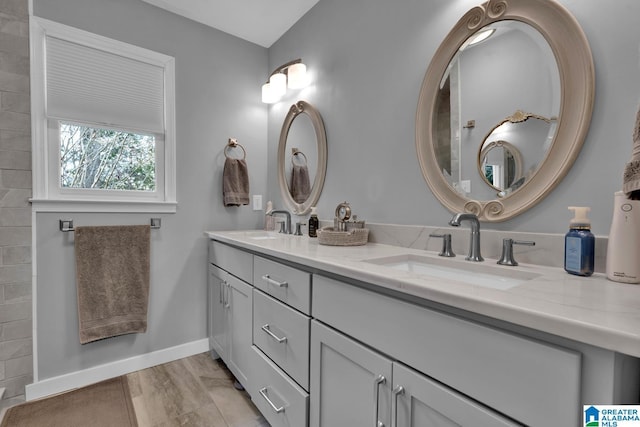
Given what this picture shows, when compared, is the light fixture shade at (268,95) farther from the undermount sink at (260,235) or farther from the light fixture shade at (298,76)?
the undermount sink at (260,235)

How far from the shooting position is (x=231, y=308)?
1771 millimetres

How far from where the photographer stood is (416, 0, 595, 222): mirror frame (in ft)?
3.08

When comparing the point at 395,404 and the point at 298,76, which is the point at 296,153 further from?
the point at 395,404

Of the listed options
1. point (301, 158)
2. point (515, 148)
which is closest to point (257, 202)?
point (301, 158)

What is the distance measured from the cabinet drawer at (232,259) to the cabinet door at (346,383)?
0.62 metres

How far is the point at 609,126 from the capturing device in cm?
89

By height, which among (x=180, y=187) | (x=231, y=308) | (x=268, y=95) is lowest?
(x=231, y=308)

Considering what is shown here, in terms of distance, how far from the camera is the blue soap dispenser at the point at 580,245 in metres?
0.85

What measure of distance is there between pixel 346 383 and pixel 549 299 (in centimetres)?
63

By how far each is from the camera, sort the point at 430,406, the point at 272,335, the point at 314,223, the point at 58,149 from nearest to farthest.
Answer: the point at 430,406 < the point at 272,335 < the point at 58,149 < the point at 314,223

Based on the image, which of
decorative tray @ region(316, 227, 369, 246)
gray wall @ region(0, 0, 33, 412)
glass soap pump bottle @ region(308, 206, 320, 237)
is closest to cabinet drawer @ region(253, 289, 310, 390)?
decorative tray @ region(316, 227, 369, 246)

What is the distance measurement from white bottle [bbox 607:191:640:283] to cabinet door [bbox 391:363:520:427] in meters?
0.54

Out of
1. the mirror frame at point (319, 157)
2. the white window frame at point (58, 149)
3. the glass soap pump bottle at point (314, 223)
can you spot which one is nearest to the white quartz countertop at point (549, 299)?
the glass soap pump bottle at point (314, 223)

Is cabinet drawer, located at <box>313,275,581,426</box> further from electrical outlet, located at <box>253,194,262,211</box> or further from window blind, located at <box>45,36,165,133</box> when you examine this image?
window blind, located at <box>45,36,165,133</box>
